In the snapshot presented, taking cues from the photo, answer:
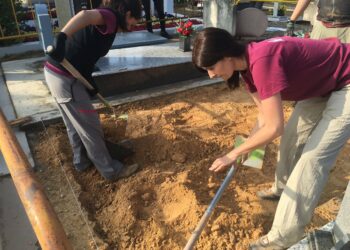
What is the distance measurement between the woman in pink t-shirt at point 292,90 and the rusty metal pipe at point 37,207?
1.05 meters

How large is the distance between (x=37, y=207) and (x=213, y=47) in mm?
1198

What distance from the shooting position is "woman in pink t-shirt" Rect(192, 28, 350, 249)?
5.84 feet

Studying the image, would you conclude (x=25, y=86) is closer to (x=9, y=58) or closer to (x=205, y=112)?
(x=9, y=58)

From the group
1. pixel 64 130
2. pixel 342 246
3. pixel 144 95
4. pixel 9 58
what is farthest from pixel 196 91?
pixel 9 58

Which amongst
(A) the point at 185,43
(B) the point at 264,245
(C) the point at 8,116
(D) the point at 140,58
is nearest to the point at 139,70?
(D) the point at 140,58

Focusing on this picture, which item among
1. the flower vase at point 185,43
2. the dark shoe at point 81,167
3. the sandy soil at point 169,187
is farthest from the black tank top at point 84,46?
the flower vase at point 185,43

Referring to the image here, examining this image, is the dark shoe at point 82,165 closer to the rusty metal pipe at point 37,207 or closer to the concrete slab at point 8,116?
the concrete slab at point 8,116

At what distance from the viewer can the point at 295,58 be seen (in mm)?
1888

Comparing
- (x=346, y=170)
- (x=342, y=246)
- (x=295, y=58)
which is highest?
(x=295, y=58)

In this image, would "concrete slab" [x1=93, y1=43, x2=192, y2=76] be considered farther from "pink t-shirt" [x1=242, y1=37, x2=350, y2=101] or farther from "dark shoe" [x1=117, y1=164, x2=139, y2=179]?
"pink t-shirt" [x1=242, y1=37, x2=350, y2=101]

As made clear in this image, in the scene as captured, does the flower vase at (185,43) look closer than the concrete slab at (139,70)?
No

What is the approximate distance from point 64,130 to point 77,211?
1.41 metres

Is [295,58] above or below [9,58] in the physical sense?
above

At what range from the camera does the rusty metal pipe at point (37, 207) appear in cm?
105
